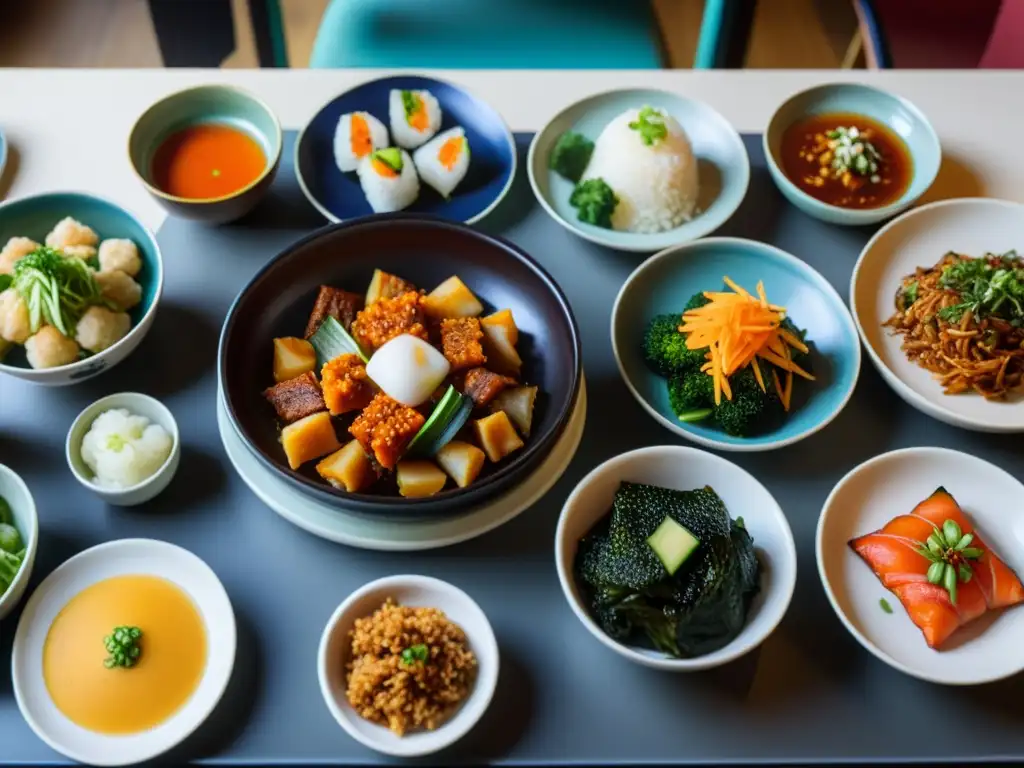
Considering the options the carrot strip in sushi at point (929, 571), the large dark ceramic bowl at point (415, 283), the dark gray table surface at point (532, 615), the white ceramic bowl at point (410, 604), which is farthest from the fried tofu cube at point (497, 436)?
the carrot strip in sushi at point (929, 571)

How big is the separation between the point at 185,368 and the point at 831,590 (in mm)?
1318

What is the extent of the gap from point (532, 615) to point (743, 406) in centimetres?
56

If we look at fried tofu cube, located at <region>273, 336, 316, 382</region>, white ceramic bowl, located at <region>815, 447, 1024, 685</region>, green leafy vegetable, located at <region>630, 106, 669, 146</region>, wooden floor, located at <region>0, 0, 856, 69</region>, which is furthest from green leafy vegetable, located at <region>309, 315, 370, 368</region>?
wooden floor, located at <region>0, 0, 856, 69</region>

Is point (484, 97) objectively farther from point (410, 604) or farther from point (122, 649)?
point (122, 649)

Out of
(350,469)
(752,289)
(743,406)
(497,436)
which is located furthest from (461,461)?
(752,289)

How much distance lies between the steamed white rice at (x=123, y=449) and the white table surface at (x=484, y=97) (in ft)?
2.02

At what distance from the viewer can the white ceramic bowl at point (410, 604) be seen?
1.38 m

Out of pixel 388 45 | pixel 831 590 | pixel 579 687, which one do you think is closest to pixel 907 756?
pixel 831 590

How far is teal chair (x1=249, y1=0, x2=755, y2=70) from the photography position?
8.31ft

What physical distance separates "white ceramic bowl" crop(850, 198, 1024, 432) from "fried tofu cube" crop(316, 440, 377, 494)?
1034mm

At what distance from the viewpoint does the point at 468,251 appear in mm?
1838

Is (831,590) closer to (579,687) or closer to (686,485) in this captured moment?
(686,485)

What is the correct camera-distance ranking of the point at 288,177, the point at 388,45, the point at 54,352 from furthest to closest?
the point at 388,45
the point at 288,177
the point at 54,352

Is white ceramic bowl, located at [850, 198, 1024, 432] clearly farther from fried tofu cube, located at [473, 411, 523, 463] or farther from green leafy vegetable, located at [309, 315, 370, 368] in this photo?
green leafy vegetable, located at [309, 315, 370, 368]
